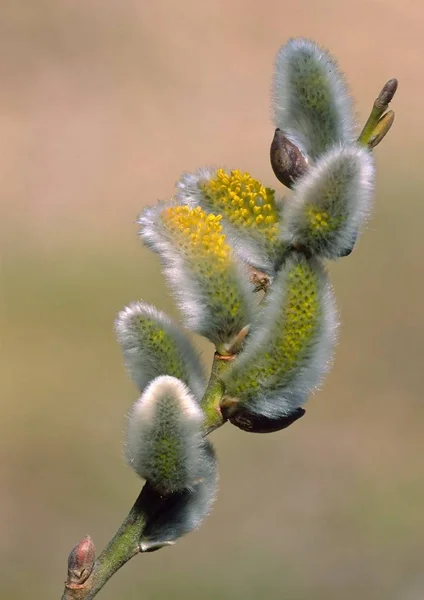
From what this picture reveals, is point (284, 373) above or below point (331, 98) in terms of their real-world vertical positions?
below

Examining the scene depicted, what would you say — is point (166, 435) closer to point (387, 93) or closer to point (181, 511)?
point (181, 511)

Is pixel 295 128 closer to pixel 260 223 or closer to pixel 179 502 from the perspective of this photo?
pixel 260 223

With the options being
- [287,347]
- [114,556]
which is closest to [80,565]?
[114,556]

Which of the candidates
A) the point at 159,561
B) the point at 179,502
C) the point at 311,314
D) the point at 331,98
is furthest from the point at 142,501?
the point at 159,561

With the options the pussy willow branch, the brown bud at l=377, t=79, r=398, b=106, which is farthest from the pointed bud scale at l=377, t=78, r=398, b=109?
the pussy willow branch

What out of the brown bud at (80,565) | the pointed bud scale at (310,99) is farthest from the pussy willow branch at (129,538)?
the pointed bud scale at (310,99)

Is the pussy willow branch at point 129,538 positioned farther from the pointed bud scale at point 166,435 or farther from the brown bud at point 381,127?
the brown bud at point 381,127
